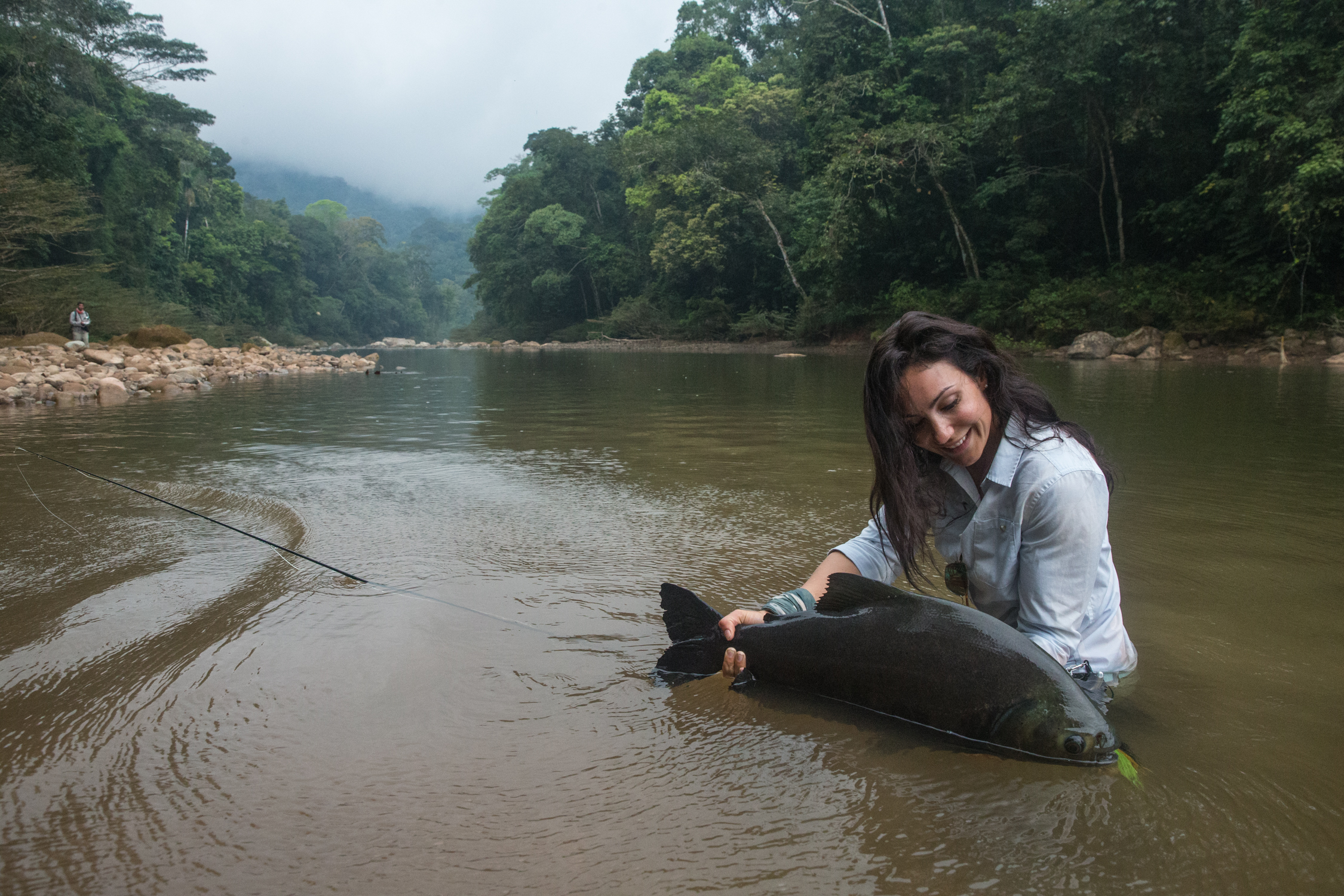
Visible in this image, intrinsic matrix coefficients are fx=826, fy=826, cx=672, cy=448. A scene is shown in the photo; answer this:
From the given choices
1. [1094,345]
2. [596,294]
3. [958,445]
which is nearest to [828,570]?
[958,445]

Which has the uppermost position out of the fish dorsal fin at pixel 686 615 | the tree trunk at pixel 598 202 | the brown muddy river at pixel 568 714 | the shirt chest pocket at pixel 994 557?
the tree trunk at pixel 598 202

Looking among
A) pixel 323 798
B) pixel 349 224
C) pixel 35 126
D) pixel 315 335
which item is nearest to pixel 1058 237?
pixel 323 798

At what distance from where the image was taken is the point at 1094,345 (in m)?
19.8

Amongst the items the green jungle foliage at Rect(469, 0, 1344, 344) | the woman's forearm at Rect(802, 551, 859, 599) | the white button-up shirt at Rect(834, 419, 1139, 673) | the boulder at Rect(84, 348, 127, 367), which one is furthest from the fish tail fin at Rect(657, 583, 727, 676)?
the boulder at Rect(84, 348, 127, 367)

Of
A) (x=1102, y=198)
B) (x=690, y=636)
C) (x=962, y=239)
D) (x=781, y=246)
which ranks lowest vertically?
(x=690, y=636)

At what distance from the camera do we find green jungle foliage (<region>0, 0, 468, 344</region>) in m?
22.2

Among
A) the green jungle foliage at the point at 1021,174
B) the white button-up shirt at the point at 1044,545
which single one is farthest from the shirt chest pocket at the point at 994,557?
the green jungle foliage at the point at 1021,174

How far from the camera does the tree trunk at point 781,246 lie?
32.5m

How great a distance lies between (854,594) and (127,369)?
17.8m

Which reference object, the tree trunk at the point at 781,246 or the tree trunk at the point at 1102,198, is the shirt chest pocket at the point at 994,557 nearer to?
the tree trunk at the point at 1102,198

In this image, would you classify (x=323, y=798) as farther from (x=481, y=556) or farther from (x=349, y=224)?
(x=349, y=224)

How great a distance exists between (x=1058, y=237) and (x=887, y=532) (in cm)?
2494

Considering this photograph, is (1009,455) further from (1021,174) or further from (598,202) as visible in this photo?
(598,202)

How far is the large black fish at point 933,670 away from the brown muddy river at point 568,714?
7cm
